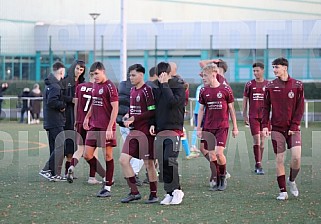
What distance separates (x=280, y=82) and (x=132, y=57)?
3281cm

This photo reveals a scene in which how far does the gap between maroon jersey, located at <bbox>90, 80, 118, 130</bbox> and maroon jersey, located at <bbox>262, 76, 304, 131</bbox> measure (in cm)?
226

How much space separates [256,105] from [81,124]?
11.4 feet

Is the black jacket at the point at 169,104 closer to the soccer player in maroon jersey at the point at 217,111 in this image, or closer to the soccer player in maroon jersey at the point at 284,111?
the soccer player in maroon jersey at the point at 284,111

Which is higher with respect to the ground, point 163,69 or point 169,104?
point 163,69

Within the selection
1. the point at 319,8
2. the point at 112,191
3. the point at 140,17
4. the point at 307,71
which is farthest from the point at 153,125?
the point at 140,17

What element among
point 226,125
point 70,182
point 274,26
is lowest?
point 70,182

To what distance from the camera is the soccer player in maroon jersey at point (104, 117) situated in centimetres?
1114

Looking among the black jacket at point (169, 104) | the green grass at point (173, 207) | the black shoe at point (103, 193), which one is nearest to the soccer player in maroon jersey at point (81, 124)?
the green grass at point (173, 207)

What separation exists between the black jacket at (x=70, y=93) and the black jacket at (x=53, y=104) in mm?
141

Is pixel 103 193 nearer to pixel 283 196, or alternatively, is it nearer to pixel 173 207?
pixel 173 207

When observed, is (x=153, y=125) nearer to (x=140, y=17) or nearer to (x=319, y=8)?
(x=319, y=8)

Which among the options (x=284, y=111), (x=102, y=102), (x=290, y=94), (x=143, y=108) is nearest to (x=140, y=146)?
(x=143, y=108)

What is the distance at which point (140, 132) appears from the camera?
10484 millimetres

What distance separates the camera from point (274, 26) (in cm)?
3912
